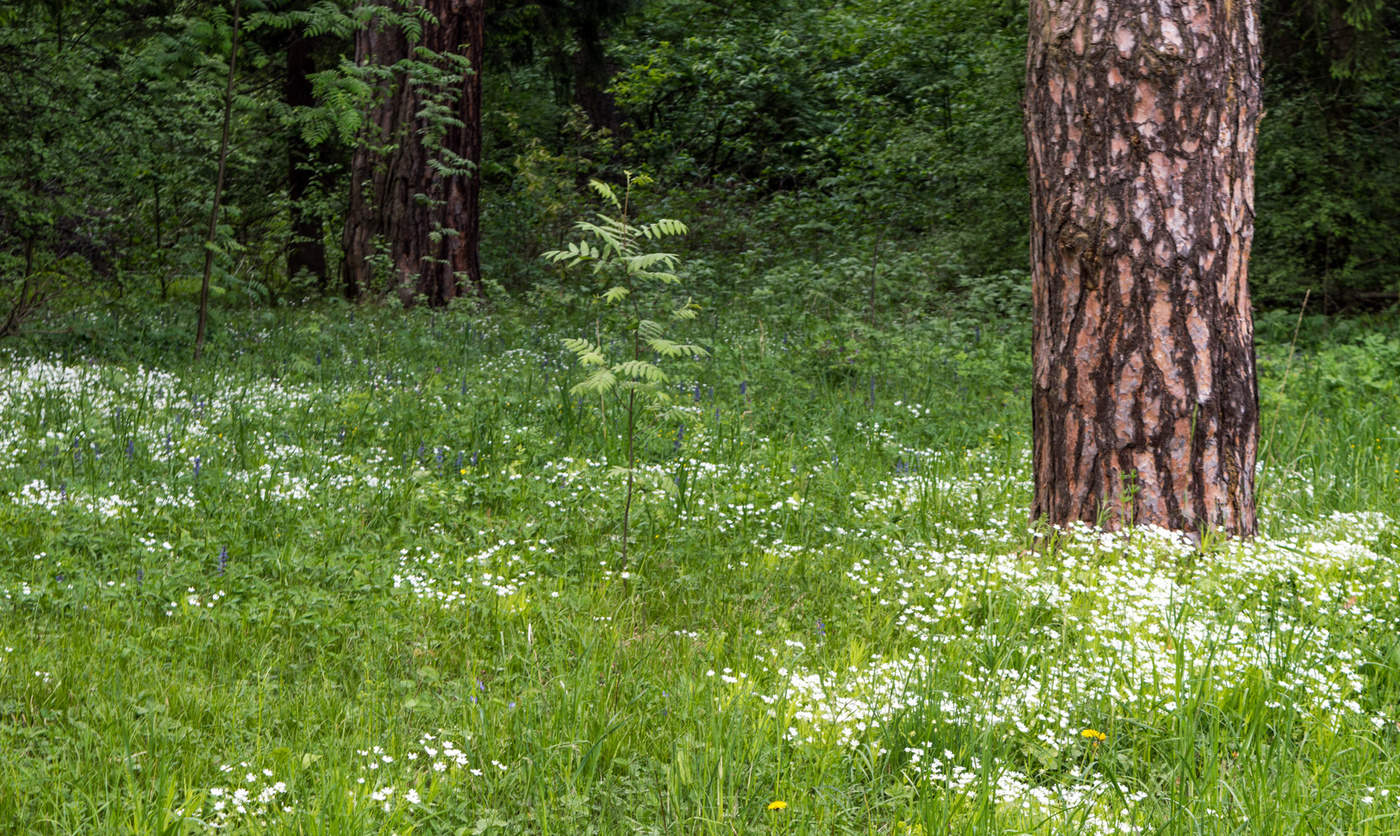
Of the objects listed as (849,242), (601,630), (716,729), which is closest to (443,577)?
(601,630)

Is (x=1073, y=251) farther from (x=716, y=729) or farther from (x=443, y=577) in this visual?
(x=443, y=577)

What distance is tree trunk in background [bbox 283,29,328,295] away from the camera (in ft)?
43.8

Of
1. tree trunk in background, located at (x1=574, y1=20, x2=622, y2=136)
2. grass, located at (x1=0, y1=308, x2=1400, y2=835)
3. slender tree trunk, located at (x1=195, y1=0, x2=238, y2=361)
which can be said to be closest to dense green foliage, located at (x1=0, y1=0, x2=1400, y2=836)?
grass, located at (x1=0, y1=308, x2=1400, y2=835)

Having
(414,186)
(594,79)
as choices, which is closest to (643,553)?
(414,186)

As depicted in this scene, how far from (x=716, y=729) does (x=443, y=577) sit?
72.3 inches

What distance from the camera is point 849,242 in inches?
587

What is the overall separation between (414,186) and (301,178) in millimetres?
3780

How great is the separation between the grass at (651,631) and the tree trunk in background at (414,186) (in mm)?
4839

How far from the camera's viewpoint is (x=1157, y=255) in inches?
161

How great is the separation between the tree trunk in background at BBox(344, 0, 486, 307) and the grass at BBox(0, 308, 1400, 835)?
4839mm

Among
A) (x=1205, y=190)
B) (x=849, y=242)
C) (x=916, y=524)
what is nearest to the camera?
(x=1205, y=190)

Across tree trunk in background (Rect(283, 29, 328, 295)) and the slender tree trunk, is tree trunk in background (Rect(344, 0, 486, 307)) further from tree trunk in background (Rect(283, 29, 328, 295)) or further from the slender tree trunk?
the slender tree trunk

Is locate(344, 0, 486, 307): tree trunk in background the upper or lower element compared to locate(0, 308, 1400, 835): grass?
upper

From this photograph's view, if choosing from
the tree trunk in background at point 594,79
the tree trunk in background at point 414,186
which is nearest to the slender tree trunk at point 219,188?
the tree trunk in background at point 414,186
